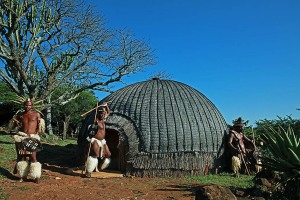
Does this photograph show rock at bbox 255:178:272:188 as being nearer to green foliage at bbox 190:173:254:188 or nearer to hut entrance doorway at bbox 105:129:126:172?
green foliage at bbox 190:173:254:188

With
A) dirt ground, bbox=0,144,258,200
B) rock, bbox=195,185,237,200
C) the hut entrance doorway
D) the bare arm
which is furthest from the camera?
the bare arm

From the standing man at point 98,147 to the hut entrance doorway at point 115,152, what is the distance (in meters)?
Result: 0.43

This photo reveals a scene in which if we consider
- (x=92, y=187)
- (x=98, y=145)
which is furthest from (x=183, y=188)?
(x=98, y=145)

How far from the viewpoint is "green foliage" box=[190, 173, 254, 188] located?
9703 mm

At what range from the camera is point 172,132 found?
10938 mm

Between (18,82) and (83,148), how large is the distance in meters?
9.72

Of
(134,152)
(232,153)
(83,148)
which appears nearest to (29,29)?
(83,148)

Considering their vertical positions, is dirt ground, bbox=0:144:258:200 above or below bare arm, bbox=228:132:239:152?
below

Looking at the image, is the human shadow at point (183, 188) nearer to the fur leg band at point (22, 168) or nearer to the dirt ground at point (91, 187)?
the dirt ground at point (91, 187)

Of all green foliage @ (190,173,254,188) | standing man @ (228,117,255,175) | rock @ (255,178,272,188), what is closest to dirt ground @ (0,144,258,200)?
green foliage @ (190,173,254,188)

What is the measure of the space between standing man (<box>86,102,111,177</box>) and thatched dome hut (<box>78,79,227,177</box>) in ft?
1.15

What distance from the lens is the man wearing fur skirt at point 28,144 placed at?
9125mm

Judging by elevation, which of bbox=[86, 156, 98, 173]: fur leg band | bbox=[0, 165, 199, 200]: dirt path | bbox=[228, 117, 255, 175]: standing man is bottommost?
bbox=[0, 165, 199, 200]: dirt path

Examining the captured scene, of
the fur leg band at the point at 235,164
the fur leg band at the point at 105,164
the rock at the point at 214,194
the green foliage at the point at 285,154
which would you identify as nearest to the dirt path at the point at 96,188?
the fur leg band at the point at 105,164
